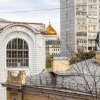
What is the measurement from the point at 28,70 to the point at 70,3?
48887 millimetres

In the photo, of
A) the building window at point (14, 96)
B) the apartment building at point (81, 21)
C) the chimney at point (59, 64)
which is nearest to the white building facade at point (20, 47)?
the building window at point (14, 96)

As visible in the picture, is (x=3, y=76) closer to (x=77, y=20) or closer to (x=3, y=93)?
(x=3, y=93)

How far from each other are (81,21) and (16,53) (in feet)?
159

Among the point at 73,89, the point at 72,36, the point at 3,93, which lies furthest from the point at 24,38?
the point at 72,36

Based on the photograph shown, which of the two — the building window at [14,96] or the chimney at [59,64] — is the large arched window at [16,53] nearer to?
the building window at [14,96]

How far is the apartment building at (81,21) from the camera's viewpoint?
8531 cm

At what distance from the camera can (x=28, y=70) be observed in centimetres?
4003

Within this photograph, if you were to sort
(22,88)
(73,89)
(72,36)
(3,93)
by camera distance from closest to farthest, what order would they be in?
(73,89) < (22,88) < (3,93) < (72,36)

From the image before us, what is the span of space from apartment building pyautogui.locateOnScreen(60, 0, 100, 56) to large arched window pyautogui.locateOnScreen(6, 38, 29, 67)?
4393cm

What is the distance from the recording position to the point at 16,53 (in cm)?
3925

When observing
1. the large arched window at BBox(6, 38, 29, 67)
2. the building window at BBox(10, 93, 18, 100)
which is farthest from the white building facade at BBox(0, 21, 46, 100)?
the building window at BBox(10, 93, 18, 100)

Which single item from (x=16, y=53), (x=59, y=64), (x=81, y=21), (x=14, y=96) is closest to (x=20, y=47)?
(x=16, y=53)

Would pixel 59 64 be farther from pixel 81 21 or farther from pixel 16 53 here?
pixel 81 21

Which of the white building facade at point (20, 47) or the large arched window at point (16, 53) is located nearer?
the white building facade at point (20, 47)
